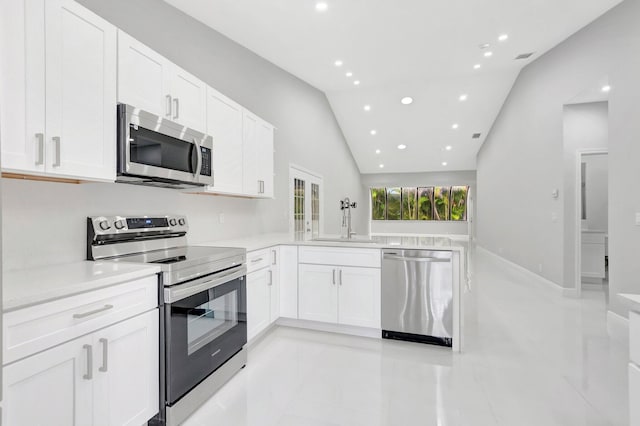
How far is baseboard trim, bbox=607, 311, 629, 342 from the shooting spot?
311cm

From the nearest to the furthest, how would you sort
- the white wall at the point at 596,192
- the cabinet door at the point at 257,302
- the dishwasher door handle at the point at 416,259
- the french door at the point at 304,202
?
1. the cabinet door at the point at 257,302
2. the dishwasher door handle at the point at 416,259
3. the french door at the point at 304,202
4. the white wall at the point at 596,192

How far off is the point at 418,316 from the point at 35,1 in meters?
3.25

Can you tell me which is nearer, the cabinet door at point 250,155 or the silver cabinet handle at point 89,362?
the silver cabinet handle at point 89,362

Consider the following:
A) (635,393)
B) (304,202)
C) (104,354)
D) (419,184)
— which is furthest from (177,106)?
(419,184)

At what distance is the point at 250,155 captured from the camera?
3303mm

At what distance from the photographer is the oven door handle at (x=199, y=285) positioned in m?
1.77

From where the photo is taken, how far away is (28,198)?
169 cm

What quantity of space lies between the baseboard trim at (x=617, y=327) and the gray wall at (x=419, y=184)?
9469 millimetres

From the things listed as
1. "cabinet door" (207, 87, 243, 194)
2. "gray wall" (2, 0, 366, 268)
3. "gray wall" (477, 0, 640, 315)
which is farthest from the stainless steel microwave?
"gray wall" (477, 0, 640, 315)

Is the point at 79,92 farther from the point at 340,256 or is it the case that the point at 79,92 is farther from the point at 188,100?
the point at 340,256

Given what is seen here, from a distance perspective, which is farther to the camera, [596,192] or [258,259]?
[596,192]

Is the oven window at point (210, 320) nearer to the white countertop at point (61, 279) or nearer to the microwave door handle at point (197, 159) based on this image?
the white countertop at point (61, 279)

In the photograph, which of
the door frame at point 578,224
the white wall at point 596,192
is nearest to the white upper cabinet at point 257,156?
the door frame at point 578,224

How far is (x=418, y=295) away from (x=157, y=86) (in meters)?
2.67
